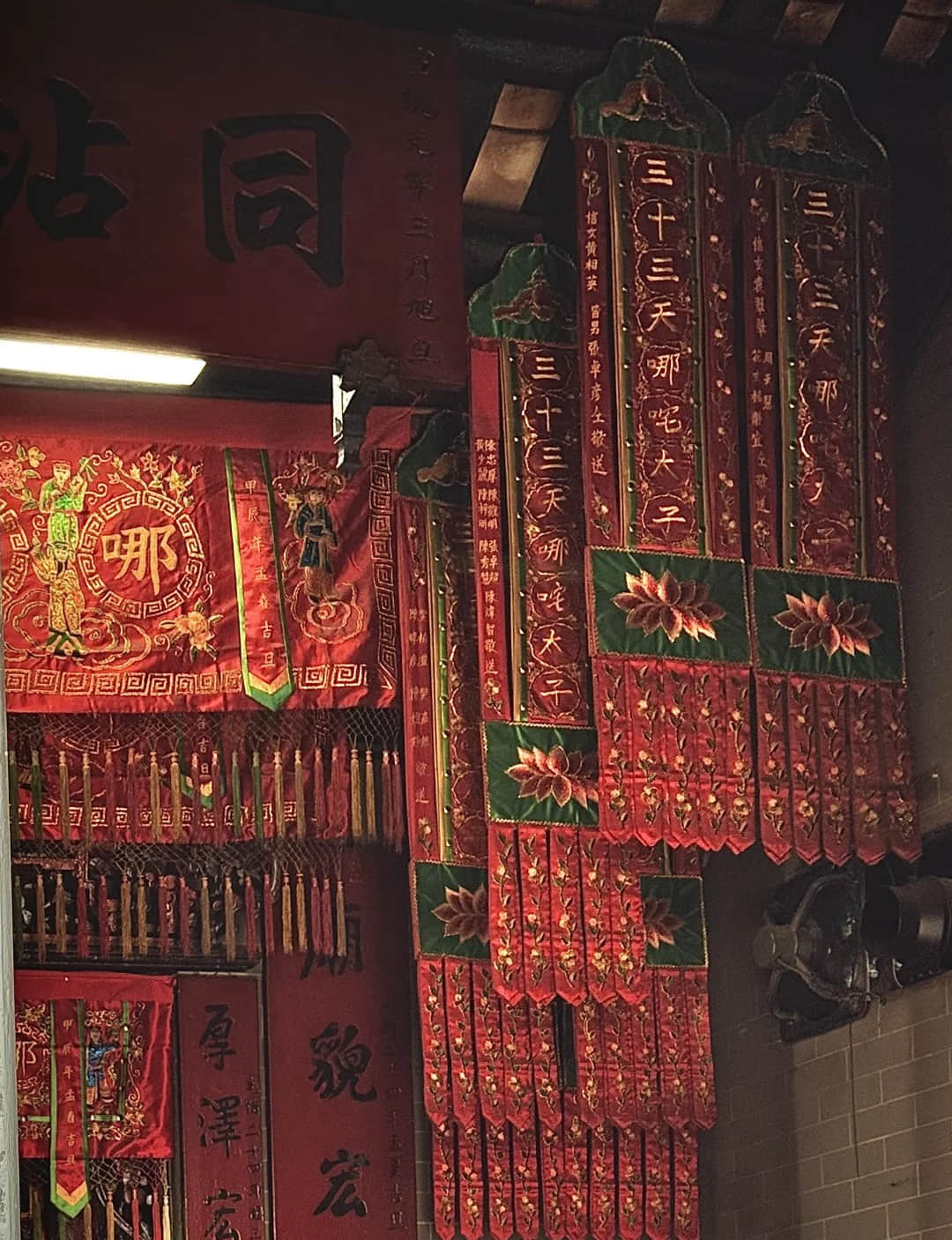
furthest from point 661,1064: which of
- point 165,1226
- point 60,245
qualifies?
point 60,245

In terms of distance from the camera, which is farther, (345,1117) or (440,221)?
(345,1117)

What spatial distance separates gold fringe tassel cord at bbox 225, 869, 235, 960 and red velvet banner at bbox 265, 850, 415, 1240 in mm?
133

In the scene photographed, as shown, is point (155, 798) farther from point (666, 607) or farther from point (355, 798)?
point (666, 607)

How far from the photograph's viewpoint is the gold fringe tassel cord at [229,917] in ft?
22.0

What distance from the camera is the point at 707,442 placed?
5.88 metres

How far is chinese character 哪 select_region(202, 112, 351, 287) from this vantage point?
5477mm

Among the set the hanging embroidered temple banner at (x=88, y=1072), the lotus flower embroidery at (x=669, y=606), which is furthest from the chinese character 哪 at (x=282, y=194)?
the hanging embroidered temple banner at (x=88, y=1072)

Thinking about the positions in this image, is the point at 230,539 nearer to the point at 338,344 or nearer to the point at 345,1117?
the point at 338,344

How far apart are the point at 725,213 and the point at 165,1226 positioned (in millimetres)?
3126

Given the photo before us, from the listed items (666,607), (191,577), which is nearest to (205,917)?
(191,577)

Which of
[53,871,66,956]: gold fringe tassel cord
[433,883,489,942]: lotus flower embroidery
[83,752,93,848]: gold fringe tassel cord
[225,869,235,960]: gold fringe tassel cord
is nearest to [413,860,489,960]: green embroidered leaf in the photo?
[433,883,489,942]: lotus flower embroidery

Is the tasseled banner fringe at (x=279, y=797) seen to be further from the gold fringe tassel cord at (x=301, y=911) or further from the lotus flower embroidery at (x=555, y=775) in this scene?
the lotus flower embroidery at (x=555, y=775)

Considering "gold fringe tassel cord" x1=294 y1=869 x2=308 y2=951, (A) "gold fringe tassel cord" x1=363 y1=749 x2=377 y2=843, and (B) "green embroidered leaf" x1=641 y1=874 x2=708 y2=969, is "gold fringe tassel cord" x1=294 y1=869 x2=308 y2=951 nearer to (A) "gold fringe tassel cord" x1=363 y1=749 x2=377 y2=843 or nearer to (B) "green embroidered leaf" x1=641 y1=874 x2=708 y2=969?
(A) "gold fringe tassel cord" x1=363 y1=749 x2=377 y2=843

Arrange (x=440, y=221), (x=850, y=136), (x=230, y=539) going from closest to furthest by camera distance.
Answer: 1. (x=440, y=221)
2. (x=850, y=136)
3. (x=230, y=539)
